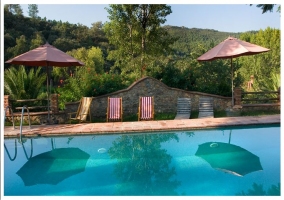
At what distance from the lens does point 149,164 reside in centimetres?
622

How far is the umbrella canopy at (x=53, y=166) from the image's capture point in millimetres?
5547

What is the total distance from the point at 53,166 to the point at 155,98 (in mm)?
5399

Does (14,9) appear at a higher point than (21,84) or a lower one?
higher

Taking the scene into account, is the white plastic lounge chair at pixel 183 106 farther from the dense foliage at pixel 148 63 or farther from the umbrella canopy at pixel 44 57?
the umbrella canopy at pixel 44 57

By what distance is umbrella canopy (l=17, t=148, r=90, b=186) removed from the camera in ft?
18.2

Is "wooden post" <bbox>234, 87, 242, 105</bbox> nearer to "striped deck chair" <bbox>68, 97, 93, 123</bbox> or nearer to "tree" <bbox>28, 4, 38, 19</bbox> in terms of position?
"striped deck chair" <bbox>68, 97, 93, 123</bbox>

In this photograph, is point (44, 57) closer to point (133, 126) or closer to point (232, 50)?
point (133, 126)

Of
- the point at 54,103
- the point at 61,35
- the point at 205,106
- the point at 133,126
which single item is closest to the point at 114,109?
the point at 133,126

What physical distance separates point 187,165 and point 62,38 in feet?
80.7

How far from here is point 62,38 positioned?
A: 27.7 meters

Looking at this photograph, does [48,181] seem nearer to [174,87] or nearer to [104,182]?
[104,182]

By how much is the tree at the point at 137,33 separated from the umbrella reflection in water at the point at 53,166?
21.9 feet

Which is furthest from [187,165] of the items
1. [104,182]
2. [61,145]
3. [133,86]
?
[133,86]

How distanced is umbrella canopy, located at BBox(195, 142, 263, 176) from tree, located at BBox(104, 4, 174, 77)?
6.50 metres
